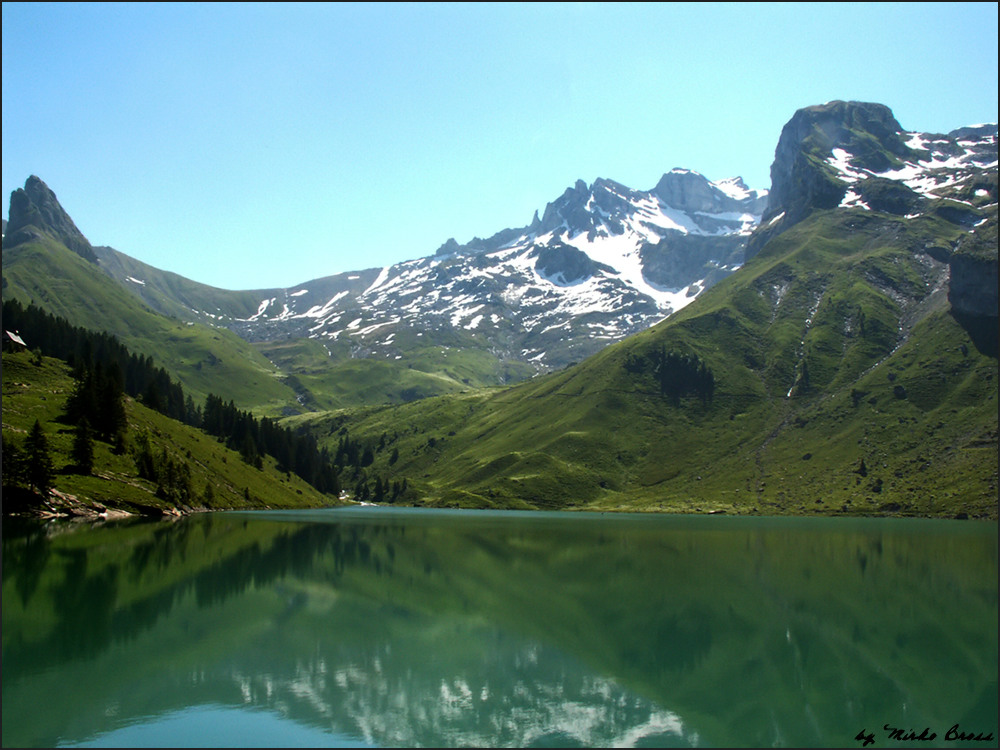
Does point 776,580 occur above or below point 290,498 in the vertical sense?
above

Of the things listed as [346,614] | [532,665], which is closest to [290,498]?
[346,614]

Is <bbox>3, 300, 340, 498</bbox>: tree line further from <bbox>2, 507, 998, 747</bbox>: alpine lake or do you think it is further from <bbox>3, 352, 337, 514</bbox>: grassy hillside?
<bbox>2, 507, 998, 747</bbox>: alpine lake

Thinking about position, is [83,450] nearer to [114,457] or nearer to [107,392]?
[114,457]

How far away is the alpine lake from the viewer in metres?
30.9

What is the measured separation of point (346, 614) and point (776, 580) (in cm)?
4465

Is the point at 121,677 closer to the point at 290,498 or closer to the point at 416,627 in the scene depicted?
the point at 416,627

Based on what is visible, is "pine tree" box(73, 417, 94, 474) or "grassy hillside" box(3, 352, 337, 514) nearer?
"grassy hillside" box(3, 352, 337, 514)

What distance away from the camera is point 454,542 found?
109 meters

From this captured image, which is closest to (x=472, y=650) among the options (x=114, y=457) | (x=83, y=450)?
(x=83, y=450)

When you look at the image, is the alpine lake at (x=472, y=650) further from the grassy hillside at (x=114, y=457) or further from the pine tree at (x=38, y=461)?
the grassy hillside at (x=114, y=457)
